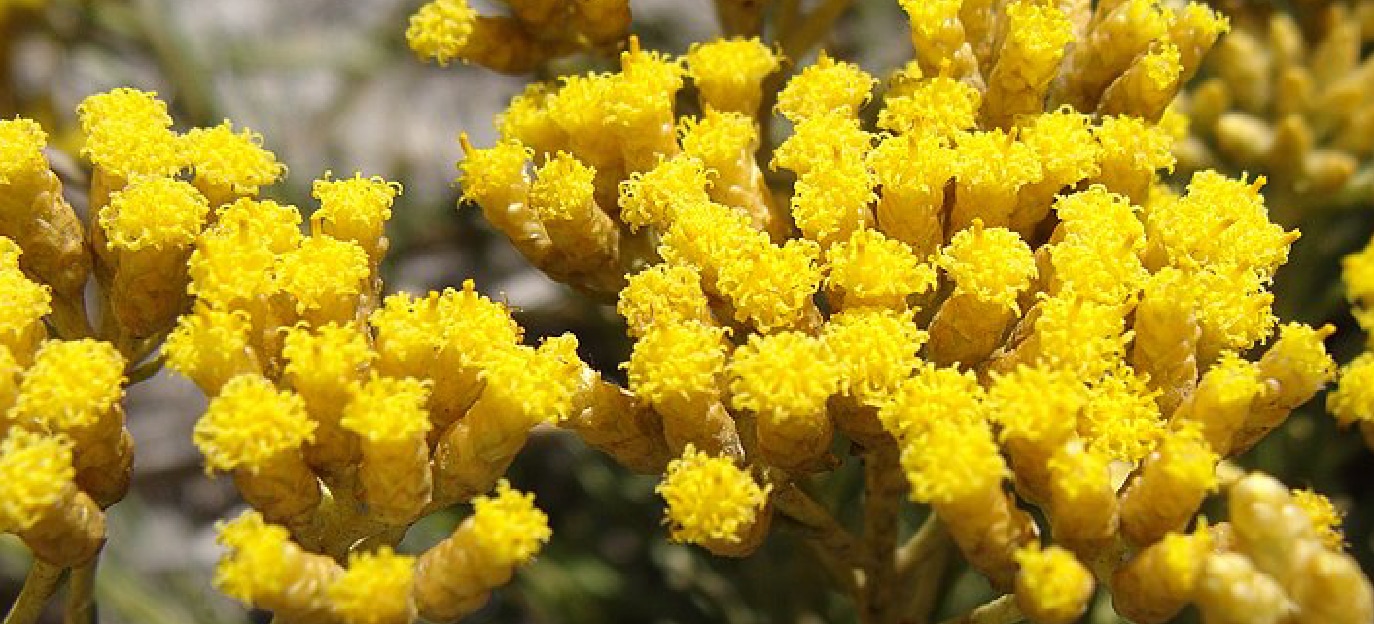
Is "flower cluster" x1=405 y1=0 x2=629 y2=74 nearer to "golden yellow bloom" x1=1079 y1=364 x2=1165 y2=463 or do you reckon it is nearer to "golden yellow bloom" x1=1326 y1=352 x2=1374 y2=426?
"golden yellow bloom" x1=1079 y1=364 x2=1165 y2=463

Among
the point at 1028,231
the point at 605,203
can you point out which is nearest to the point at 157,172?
the point at 605,203

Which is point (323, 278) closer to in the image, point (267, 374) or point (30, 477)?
point (267, 374)

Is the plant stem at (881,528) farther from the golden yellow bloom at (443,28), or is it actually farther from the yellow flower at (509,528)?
the golden yellow bloom at (443,28)

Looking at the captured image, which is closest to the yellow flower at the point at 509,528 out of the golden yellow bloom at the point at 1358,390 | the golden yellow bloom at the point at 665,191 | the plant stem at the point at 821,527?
the plant stem at the point at 821,527

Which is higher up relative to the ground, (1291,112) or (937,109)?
(937,109)

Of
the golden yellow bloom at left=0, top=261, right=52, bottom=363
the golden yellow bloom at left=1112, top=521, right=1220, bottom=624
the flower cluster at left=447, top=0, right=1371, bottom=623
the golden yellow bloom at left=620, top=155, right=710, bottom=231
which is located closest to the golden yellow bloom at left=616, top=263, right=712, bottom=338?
the flower cluster at left=447, top=0, right=1371, bottom=623

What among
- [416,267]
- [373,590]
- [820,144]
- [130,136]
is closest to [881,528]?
[820,144]
